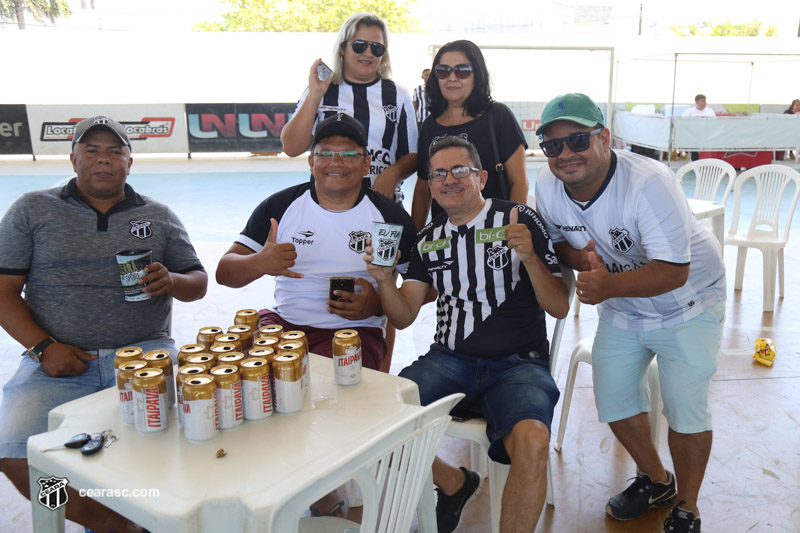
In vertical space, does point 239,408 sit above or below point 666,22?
below

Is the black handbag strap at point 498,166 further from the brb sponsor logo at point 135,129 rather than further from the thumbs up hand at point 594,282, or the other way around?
the brb sponsor logo at point 135,129

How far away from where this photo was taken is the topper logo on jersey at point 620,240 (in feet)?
8.23

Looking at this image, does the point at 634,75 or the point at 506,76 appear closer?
the point at 506,76

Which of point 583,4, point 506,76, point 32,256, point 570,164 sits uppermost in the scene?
point 583,4

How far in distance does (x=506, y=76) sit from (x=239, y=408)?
1543cm

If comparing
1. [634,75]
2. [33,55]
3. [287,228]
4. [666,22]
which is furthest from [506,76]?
[666,22]

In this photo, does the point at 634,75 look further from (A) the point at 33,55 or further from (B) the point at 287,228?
(B) the point at 287,228

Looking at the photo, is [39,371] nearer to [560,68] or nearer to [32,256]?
[32,256]

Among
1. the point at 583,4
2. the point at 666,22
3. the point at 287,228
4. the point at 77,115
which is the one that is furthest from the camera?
the point at 666,22

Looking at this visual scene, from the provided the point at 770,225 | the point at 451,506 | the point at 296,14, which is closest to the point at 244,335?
the point at 451,506

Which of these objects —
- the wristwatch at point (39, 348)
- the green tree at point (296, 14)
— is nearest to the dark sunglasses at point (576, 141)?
the wristwatch at point (39, 348)

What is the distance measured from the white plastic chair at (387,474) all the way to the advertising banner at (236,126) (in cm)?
1478

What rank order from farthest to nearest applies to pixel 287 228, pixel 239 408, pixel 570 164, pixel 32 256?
pixel 287 228 < pixel 32 256 < pixel 570 164 < pixel 239 408

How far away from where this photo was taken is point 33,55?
A: 15898 millimetres
